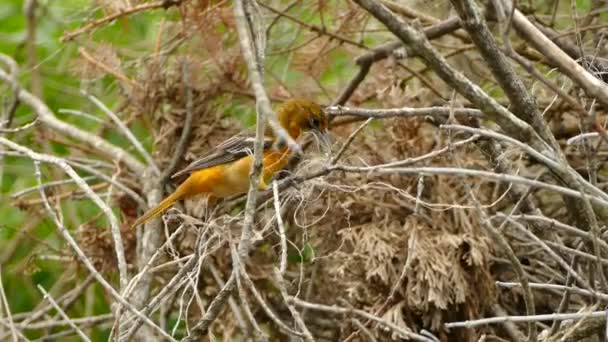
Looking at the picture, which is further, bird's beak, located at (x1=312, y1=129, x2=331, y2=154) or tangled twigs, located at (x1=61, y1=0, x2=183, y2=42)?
tangled twigs, located at (x1=61, y1=0, x2=183, y2=42)

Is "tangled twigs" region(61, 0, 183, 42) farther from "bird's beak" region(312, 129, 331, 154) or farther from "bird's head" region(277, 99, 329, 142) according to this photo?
"bird's beak" region(312, 129, 331, 154)

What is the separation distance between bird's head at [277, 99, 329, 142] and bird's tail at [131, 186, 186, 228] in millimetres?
558

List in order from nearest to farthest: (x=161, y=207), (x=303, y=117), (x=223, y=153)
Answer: (x=161, y=207) < (x=223, y=153) < (x=303, y=117)

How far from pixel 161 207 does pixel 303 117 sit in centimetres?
75

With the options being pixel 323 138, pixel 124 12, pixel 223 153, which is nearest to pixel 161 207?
pixel 223 153

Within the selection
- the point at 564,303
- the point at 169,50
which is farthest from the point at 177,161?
the point at 564,303

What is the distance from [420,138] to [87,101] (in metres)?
1.98

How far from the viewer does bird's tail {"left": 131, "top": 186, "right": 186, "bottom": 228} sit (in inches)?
179

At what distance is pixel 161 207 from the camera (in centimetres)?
459

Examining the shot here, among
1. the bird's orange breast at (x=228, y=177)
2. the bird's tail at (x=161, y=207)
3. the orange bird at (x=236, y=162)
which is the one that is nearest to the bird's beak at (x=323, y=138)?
the orange bird at (x=236, y=162)

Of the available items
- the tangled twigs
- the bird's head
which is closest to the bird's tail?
the bird's head

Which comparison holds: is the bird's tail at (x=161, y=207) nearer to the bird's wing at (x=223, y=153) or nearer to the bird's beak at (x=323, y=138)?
the bird's wing at (x=223, y=153)

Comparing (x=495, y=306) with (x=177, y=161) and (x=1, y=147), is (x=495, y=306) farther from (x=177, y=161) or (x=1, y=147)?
(x=1, y=147)

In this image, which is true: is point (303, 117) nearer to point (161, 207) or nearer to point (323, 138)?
point (323, 138)
